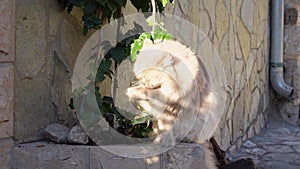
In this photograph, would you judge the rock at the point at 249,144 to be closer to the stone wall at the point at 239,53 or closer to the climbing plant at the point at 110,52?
the stone wall at the point at 239,53

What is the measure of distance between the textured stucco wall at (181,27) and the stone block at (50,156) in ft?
0.21

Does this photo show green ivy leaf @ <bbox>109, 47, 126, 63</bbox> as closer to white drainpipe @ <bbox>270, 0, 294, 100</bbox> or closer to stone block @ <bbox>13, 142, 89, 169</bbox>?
stone block @ <bbox>13, 142, 89, 169</bbox>

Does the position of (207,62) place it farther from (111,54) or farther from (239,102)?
(111,54)

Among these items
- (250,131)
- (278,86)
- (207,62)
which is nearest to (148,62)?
(207,62)

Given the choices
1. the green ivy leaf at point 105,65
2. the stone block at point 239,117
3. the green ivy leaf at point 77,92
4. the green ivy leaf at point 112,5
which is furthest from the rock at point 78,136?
the stone block at point 239,117

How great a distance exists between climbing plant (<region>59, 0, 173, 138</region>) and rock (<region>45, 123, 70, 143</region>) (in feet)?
0.30

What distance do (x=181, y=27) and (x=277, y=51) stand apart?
7.01 ft

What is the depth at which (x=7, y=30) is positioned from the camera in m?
1.54

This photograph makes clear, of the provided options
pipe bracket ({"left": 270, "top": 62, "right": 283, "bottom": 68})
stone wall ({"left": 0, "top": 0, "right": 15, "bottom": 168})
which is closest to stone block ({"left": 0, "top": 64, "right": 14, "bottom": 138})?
stone wall ({"left": 0, "top": 0, "right": 15, "bottom": 168})

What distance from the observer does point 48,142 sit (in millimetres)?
1624

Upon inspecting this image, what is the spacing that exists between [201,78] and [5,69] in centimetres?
67

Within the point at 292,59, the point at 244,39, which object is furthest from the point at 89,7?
the point at 292,59

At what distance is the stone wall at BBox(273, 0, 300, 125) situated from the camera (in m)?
4.59

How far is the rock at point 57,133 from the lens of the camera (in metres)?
1.58
